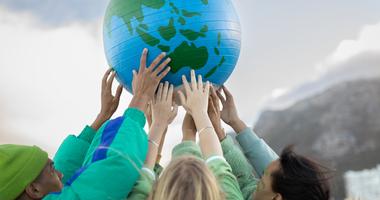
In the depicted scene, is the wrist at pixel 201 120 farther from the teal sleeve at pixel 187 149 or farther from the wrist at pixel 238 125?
the wrist at pixel 238 125

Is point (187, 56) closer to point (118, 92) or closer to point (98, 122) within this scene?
point (118, 92)

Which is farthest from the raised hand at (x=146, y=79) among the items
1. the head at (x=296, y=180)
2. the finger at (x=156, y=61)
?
the head at (x=296, y=180)

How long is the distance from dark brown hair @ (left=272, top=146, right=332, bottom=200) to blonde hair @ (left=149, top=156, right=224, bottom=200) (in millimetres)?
456

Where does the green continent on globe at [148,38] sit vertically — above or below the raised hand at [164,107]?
above

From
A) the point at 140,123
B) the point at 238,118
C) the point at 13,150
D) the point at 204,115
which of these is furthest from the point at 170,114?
the point at 13,150

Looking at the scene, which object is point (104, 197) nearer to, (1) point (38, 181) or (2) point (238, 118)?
(1) point (38, 181)

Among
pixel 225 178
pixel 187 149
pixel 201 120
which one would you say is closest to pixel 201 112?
pixel 201 120

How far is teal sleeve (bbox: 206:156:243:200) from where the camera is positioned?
237cm

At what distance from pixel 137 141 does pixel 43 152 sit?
0.54 m

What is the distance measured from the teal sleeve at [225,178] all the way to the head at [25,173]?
32.9 inches

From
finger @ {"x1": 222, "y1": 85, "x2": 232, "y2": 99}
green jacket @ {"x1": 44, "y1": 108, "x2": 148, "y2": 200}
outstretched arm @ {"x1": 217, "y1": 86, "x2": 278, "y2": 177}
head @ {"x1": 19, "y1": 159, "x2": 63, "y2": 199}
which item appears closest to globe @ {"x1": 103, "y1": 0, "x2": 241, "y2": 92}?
finger @ {"x1": 222, "y1": 85, "x2": 232, "y2": 99}

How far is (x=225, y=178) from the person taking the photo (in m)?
2.41

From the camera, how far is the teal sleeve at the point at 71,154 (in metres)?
3.14

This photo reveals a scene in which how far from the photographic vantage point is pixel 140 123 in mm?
2576
